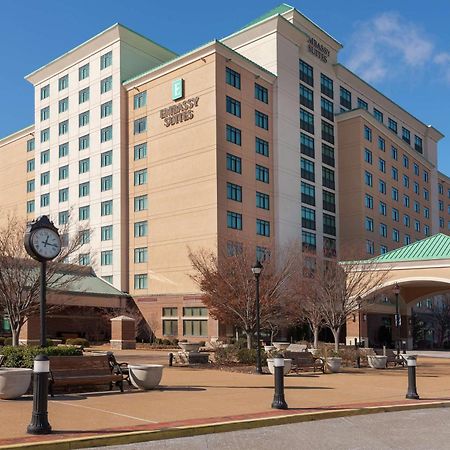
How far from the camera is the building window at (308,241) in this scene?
6600cm

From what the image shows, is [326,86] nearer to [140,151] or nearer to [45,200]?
[140,151]

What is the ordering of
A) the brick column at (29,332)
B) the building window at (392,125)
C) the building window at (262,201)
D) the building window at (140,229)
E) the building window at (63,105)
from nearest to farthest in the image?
the brick column at (29,332) < the building window at (262,201) < the building window at (140,229) < the building window at (63,105) < the building window at (392,125)

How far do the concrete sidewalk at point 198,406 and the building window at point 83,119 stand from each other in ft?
174

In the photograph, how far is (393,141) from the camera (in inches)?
3211

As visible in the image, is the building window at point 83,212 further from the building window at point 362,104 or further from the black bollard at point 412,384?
the black bollard at point 412,384

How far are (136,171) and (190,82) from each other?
34.7 ft

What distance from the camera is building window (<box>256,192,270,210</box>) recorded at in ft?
203

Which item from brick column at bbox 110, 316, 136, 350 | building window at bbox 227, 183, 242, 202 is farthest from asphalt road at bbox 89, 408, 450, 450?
building window at bbox 227, 183, 242, 202

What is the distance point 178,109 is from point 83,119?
588 inches

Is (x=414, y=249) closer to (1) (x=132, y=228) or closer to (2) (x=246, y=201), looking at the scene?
(2) (x=246, y=201)

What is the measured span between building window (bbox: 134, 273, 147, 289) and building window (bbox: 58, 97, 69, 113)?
2250cm

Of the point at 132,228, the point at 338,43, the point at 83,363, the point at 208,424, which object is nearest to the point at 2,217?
the point at 132,228

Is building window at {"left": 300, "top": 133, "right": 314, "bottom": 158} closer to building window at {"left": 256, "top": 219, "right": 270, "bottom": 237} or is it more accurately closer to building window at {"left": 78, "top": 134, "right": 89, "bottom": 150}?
building window at {"left": 256, "top": 219, "right": 270, "bottom": 237}

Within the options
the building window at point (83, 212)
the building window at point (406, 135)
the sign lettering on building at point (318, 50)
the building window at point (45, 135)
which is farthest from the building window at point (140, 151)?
the building window at point (406, 135)
